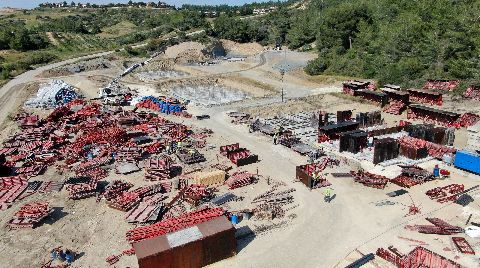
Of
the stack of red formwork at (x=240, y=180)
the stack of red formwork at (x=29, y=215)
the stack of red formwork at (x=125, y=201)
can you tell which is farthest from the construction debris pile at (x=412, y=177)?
the stack of red formwork at (x=29, y=215)

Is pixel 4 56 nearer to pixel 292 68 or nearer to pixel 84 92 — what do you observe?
pixel 84 92

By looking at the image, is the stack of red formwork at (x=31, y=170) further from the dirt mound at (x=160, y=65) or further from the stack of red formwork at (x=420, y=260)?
the dirt mound at (x=160, y=65)

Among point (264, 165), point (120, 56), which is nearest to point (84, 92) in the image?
point (120, 56)

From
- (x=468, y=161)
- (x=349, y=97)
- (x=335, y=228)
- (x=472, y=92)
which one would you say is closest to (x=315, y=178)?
(x=335, y=228)

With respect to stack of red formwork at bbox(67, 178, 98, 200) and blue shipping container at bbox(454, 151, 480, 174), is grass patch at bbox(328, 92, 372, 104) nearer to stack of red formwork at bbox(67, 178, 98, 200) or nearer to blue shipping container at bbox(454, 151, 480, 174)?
blue shipping container at bbox(454, 151, 480, 174)

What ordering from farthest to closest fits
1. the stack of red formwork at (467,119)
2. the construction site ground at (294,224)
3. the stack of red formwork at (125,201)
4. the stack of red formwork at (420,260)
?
the stack of red formwork at (467,119), the stack of red formwork at (125,201), the construction site ground at (294,224), the stack of red formwork at (420,260)

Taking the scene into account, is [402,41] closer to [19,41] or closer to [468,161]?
[468,161]
